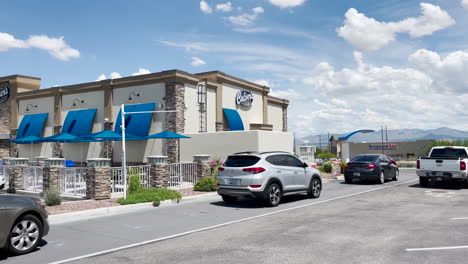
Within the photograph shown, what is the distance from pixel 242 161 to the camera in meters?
12.7

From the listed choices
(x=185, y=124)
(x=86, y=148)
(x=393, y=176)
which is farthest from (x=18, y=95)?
(x=393, y=176)

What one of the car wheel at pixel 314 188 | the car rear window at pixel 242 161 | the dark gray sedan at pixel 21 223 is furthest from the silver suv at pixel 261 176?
the dark gray sedan at pixel 21 223

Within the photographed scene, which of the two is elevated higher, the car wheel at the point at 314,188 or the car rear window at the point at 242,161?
the car rear window at the point at 242,161

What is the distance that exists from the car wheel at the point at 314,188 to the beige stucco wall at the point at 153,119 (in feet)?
44.9

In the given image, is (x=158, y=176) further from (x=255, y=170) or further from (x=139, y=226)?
(x=139, y=226)

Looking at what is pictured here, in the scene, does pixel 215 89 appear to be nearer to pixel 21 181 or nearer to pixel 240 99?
pixel 240 99

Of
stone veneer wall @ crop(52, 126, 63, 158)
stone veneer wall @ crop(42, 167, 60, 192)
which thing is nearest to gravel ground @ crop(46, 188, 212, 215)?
stone veneer wall @ crop(42, 167, 60, 192)

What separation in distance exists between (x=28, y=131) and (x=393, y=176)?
101 ft

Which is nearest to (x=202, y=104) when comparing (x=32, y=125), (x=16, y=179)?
(x=16, y=179)

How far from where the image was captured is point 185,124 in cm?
2594

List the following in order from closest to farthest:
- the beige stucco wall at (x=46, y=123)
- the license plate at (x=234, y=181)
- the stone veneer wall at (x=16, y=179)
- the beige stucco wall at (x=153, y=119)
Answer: the license plate at (x=234, y=181) < the stone veneer wall at (x=16, y=179) < the beige stucco wall at (x=153, y=119) < the beige stucco wall at (x=46, y=123)

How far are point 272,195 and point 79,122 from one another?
22.7 meters

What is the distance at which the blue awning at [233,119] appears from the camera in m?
29.0

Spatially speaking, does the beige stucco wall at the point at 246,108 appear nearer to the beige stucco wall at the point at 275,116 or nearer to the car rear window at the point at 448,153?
the beige stucco wall at the point at 275,116
